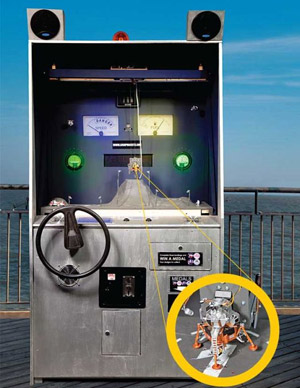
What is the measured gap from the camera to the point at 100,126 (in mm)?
3057

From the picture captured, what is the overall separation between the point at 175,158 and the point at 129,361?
1180 millimetres

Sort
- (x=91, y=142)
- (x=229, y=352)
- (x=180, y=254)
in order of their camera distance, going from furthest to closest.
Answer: (x=91, y=142) → (x=180, y=254) → (x=229, y=352)

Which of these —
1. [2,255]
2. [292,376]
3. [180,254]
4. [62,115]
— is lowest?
[2,255]

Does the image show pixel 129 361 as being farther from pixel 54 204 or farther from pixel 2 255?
pixel 2 255

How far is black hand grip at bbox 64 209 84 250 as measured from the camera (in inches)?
96.7

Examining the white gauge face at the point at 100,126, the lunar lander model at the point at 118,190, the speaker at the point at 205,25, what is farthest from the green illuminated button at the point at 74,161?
the speaker at the point at 205,25

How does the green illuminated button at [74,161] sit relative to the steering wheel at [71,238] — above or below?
above

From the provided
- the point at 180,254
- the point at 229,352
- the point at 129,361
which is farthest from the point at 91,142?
the point at 229,352

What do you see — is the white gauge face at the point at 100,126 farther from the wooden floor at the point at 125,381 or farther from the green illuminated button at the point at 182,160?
the wooden floor at the point at 125,381

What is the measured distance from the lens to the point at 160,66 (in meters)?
3.07

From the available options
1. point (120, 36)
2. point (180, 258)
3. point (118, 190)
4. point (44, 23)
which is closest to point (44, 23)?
point (44, 23)

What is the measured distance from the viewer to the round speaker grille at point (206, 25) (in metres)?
2.73

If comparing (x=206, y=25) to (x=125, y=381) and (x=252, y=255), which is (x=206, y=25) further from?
(x=252, y=255)

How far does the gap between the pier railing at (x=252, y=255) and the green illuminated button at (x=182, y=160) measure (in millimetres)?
377
